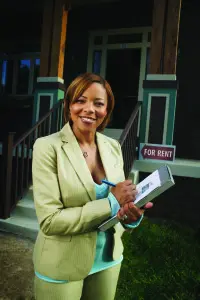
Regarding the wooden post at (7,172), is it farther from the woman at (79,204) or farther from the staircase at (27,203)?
the woman at (79,204)

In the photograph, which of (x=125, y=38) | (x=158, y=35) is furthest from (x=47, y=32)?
(x=158, y=35)

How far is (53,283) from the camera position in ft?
3.98

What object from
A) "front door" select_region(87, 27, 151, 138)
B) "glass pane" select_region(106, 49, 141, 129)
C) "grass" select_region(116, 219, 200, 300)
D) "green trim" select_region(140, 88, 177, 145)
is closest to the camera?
"grass" select_region(116, 219, 200, 300)

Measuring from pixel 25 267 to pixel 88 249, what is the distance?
2.11 m

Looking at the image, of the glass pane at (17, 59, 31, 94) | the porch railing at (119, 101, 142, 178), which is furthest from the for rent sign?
the glass pane at (17, 59, 31, 94)

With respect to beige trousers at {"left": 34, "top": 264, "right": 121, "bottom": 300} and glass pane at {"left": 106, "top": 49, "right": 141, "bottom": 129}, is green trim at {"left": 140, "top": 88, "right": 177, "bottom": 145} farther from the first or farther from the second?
beige trousers at {"left": 34, "top": 264, "right": 121, "bottom": 300}

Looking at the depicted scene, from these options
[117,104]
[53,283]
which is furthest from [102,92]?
[117,104]

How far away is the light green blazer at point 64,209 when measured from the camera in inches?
44.3

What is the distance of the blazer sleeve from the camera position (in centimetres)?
112

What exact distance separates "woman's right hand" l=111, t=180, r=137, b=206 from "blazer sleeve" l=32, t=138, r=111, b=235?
6 cm

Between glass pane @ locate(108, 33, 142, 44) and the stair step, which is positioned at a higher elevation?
glass pane @ locate(108, 33, 142, 44)

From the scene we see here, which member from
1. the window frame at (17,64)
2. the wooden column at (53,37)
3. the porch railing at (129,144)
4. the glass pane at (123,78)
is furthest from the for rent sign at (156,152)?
the window frame at (17,64)

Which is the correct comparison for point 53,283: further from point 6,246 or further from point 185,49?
point 185,49

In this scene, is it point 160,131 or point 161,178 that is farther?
point 160,131
